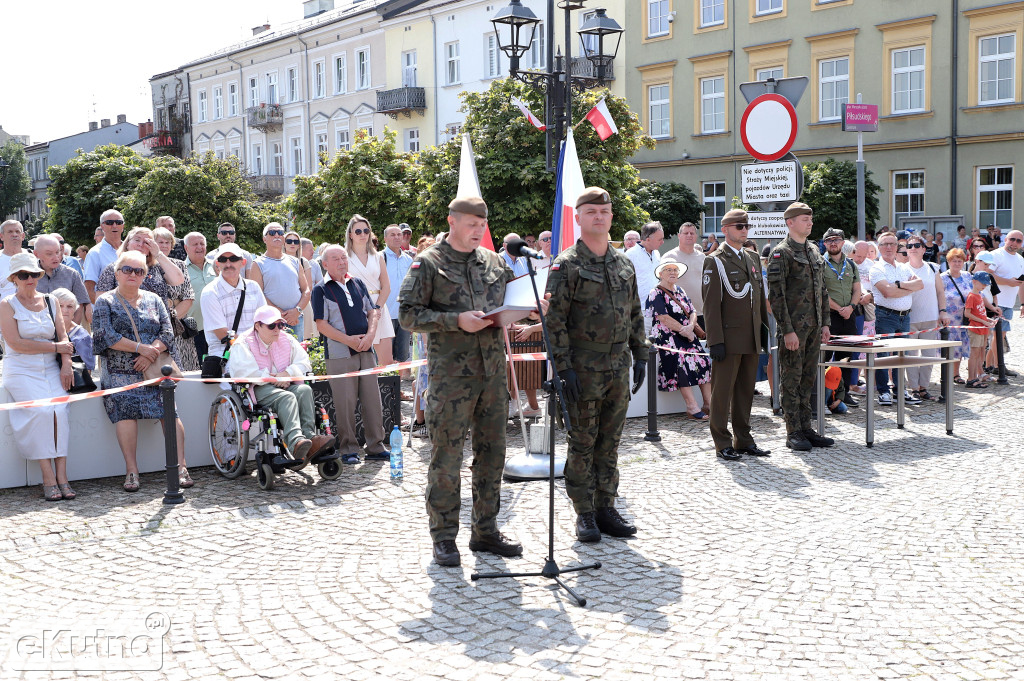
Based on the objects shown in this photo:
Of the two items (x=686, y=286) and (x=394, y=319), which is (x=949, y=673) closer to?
(x=686, y=286)

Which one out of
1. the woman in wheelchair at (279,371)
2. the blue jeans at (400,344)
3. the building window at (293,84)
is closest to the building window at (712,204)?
the blue jeans at (400,344)

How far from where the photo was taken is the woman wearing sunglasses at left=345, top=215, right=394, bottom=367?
406 inches

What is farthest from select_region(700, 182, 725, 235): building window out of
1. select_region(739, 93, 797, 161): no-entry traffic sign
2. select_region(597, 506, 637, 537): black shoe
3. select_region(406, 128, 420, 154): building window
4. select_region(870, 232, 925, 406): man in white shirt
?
select_region(597, 506, 637, 537): black shoe

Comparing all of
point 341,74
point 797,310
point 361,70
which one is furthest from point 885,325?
point 341,74

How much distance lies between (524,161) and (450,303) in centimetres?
1806

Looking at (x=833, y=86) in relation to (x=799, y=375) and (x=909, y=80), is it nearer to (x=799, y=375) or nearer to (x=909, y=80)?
(x=909, y=80)

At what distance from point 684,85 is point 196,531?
33.7 meters

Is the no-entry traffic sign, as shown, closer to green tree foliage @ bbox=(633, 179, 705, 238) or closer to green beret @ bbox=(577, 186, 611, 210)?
green beret @ bbox=(577, 186, 611, 210)

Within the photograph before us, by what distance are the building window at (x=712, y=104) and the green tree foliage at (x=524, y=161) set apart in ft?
43.8

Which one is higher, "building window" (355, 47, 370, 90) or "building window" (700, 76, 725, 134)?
"building window" (355, 47, 370, 90)

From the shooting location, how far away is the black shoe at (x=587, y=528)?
21.0 ft

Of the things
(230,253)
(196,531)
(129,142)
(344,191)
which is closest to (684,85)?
(344,191)

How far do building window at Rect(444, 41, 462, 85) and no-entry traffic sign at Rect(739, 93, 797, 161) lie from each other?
3650 centimetres

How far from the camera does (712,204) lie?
37.4 meters
